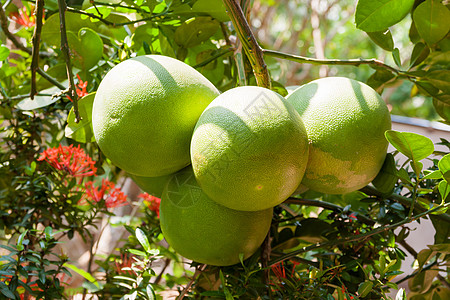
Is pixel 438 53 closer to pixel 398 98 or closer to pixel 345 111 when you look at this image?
pixel 345 111

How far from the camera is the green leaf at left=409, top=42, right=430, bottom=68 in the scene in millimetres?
637

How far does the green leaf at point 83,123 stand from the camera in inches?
21.6

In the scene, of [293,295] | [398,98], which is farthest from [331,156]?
[398,98]

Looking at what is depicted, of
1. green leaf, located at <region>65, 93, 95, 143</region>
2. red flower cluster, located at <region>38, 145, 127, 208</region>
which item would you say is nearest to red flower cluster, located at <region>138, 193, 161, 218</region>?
red flower cluster, located at <region>38, 145, 127, 208</region>

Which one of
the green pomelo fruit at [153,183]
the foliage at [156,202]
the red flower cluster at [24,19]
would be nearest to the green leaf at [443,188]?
the foliage at [156,202]

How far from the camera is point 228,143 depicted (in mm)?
399

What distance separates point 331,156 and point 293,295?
0.52 feet

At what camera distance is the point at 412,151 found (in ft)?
1.46

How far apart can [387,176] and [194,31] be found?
325mm

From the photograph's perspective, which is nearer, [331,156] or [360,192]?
[331,156]

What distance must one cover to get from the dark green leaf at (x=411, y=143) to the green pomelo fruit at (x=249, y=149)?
92mm

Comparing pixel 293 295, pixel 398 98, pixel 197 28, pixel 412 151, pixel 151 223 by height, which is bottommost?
pixel 398 98

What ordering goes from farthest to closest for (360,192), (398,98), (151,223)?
(398,98)
(151,223)
(360,192)

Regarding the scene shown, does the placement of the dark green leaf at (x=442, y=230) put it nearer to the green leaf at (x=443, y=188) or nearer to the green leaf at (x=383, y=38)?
the green leaf at (x=443, y=188)
